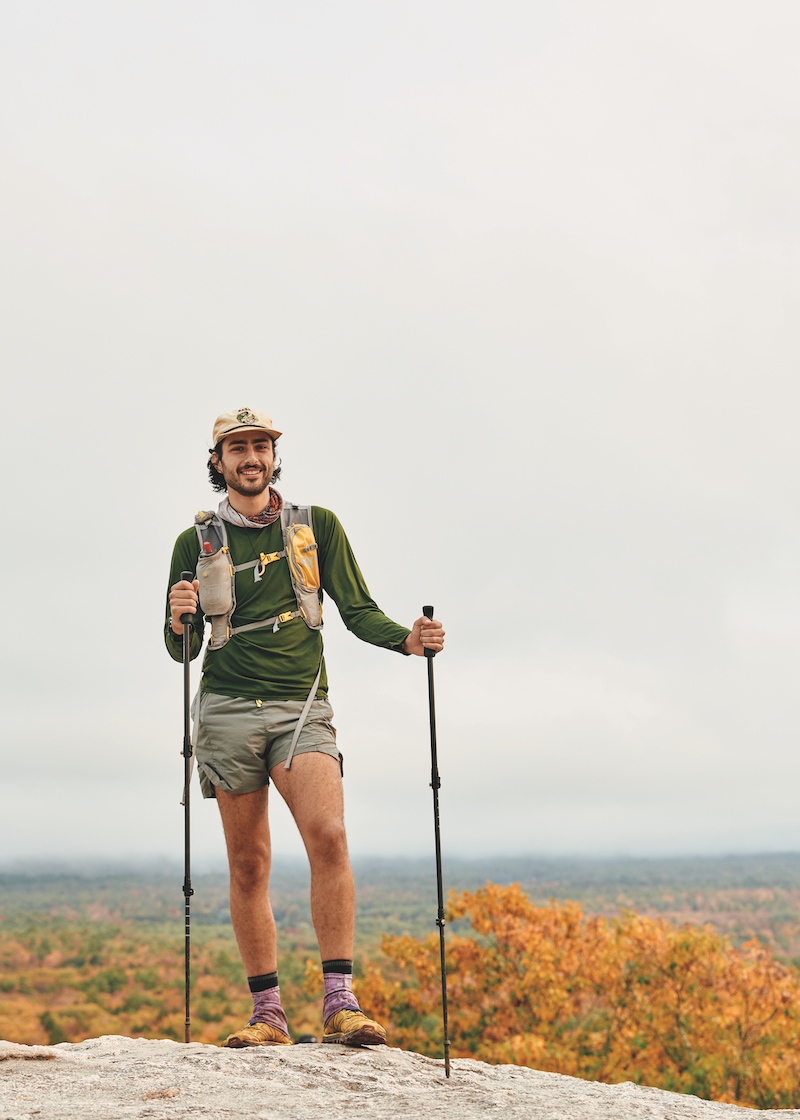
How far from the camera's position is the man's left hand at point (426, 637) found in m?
6.09

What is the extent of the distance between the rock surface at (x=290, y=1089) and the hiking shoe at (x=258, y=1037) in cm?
16

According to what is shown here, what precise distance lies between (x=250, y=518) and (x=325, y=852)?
6.56 feet

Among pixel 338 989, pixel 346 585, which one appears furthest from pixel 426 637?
pixel 338 989

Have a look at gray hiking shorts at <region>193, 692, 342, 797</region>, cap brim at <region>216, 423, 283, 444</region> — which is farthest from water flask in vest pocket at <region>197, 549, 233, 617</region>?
cap brim at <region>216, 423, 283, 444</region>

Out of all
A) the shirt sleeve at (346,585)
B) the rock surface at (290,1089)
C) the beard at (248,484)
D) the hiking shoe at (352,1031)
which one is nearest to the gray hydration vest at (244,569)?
the shirt sleeve at (346,585)

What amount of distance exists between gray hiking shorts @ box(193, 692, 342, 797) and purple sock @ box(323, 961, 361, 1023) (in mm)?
1055

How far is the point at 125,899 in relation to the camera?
2625 inches

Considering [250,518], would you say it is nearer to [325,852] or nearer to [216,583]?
[216,583]

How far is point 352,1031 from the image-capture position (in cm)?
558

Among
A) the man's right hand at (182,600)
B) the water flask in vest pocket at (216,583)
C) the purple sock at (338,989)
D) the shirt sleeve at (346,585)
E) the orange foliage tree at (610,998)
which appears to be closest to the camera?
the purple sock at (338,989)

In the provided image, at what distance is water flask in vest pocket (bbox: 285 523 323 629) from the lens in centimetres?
632

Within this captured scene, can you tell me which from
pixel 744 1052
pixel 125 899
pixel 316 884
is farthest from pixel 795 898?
pixel 316 884

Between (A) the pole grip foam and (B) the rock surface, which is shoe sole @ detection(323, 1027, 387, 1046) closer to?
(B) the rock surface

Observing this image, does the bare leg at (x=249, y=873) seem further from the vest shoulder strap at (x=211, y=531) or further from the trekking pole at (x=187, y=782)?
the vest shoulder strap at (x=211, y=531)
